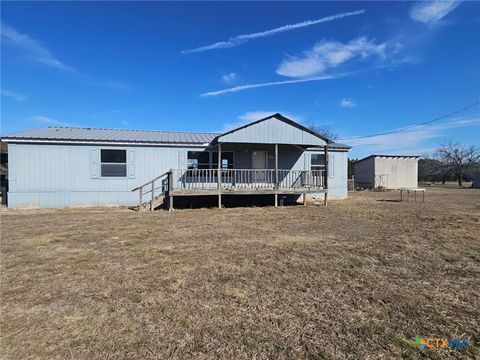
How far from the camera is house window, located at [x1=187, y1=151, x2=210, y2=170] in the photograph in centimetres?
1481

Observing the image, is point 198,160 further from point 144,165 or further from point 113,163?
point 113,163

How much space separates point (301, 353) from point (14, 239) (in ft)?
24.1

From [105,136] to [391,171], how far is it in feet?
95.1

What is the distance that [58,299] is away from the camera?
3.65 metres

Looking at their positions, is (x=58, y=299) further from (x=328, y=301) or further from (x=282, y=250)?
(x=282, y=250)

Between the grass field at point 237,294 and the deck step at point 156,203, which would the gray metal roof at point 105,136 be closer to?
the deck step at point 156,203

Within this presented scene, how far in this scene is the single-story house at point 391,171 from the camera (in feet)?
104

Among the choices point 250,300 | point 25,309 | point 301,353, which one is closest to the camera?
point 301,353

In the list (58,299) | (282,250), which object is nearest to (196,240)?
(282,250)

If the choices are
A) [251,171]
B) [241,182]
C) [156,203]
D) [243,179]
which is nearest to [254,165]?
[251,171]

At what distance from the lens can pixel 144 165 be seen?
46.5 feet

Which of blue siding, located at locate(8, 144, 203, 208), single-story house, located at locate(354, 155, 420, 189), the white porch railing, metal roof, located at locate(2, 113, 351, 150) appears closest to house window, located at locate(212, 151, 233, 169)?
the white porch railing

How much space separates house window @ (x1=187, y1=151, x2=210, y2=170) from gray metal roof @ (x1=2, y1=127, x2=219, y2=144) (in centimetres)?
59

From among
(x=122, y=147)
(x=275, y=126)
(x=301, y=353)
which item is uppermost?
(x=275, y=126)
